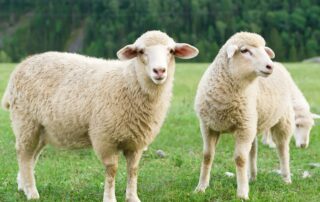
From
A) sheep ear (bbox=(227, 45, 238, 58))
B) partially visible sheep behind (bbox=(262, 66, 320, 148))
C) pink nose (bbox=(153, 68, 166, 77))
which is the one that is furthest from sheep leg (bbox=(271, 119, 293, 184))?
partially visible sheep behind (bbox=(262, 66, 320, 148))

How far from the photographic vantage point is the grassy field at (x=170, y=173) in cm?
864

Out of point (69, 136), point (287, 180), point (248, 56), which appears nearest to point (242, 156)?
point (248, 56)

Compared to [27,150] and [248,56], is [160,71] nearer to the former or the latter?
[248,56]

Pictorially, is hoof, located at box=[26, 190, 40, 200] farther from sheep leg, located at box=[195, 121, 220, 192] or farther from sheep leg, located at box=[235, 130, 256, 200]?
sheep leg, located at box=[235, 130, 256, 200]

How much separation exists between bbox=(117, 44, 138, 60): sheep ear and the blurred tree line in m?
69.1

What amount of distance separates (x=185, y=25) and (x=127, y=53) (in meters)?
88.5

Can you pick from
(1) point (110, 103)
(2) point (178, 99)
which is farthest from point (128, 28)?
(1) point (110, 103)

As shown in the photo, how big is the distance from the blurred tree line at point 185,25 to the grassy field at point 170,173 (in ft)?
209

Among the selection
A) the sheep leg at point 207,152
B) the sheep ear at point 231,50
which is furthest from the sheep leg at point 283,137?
the sheep ear at point 231,50

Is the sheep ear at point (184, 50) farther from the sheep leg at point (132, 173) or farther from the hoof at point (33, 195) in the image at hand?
the hoof at point (33, 195)

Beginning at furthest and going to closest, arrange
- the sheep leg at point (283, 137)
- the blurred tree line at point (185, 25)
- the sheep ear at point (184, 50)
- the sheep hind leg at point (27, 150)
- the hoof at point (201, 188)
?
1. the blurred tree line at point (185, 25)
2. the sheep leg at point (283, 137)
3. the hoof at point (201, 188)
4. the sheep hind leg at point (27, 150)
5. the sheep ear at point (184, 50)

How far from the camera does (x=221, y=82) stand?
8.76 m

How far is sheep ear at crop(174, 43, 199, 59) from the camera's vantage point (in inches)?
313

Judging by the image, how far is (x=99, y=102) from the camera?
26.4 ft
